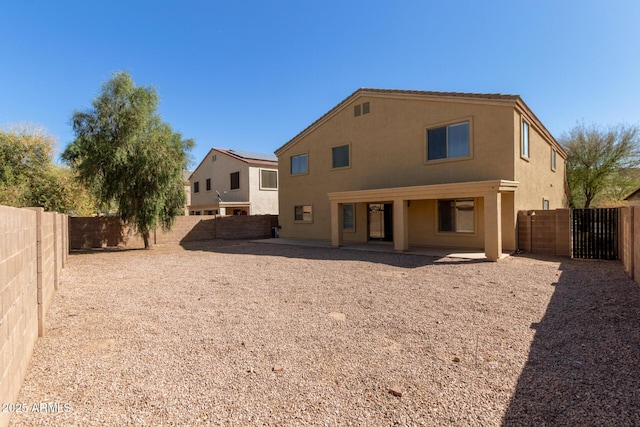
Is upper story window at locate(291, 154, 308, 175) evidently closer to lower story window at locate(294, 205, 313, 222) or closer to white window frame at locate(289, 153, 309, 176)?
white window frame at locate(289, 153, 309, 176)

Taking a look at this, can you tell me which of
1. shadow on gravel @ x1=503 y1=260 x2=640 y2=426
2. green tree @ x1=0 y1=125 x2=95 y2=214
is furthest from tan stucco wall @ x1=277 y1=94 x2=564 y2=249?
green tree @ x1=0 y1=125 x2=95 y2=214

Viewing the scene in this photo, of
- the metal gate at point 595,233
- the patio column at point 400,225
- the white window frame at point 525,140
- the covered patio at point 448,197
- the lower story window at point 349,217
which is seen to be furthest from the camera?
the lower story window at point 349,217

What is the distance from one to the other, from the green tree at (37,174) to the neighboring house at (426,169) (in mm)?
16736

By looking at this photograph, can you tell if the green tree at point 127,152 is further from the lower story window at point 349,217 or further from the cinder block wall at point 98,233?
the lower story window at point 349,217

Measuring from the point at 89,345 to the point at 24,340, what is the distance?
0.95m

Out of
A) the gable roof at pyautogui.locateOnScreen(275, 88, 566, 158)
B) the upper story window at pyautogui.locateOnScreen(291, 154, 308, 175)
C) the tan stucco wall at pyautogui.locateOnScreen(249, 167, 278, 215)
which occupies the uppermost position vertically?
the gable roof at pyautogui.locateOnScreen(275, 88, 566, 158)

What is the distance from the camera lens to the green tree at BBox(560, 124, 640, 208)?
24.4 metres

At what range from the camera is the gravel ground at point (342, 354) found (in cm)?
288

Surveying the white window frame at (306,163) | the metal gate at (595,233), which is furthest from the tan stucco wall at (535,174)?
the white window frame at (306,163)

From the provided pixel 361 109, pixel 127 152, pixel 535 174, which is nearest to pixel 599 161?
pixel 535 174

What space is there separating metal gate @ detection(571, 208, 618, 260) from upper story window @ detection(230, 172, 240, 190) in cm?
2289

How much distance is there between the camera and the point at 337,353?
13.3 ft

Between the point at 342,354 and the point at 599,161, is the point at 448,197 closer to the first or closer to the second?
the point at 342,354

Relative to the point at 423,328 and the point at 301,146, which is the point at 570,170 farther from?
the point at 423,328
